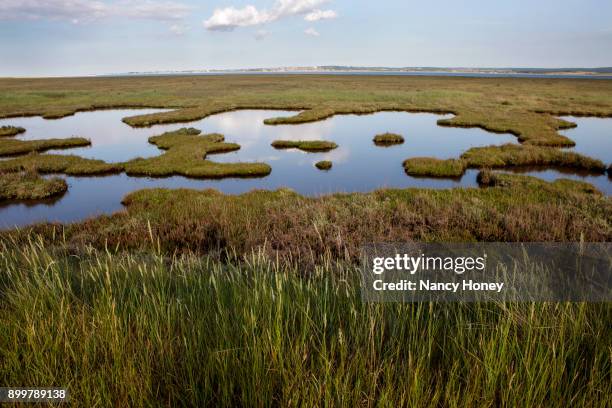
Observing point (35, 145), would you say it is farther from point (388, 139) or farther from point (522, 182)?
point (522, 182)

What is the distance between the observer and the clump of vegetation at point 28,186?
16938 mm

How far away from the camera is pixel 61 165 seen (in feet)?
72.0

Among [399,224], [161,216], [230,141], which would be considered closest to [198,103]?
[230,141]

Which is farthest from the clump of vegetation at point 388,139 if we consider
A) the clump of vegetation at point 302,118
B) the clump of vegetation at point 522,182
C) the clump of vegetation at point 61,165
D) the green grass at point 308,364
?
the green grass at point 308,364

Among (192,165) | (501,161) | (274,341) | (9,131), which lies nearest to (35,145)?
(9,131)

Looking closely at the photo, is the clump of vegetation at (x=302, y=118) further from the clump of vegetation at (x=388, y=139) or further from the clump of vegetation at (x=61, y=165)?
the clump of vegetation at (x=61, y=165)

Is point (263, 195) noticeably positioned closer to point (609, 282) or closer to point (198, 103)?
point (609, 282)

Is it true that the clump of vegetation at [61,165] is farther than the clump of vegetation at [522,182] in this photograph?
Yes

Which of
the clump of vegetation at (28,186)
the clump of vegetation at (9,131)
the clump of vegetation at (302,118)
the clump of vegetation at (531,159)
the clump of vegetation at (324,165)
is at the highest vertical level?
the clump of vegetation at (302,118)

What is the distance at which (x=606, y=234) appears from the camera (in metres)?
9.33

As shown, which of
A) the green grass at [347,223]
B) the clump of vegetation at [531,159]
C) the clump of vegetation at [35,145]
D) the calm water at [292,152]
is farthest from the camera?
the clump of vegetation at [35,145]

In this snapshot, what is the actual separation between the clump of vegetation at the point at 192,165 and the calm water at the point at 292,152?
2.70 feet

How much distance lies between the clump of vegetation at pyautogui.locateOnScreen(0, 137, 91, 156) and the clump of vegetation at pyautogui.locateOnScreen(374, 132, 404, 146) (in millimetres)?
24931

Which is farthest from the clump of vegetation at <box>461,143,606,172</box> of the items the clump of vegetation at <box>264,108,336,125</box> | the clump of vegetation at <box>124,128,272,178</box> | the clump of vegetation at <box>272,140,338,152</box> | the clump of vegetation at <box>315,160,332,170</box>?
the clump of vegetation at <box>264,108,336,125</box>
